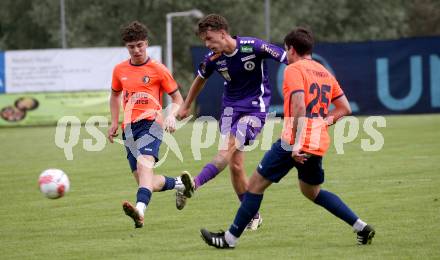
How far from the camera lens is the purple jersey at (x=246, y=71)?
9.69 m

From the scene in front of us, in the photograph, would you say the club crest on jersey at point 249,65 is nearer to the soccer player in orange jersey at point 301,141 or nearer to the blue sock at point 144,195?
the soccer player in orange jersey at point 301,141

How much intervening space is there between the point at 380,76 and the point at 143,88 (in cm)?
1991

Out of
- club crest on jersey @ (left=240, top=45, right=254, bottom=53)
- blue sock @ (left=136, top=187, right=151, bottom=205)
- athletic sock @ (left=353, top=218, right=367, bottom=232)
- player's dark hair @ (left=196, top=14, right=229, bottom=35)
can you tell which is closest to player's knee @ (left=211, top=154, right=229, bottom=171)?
blue sock @ (left=136, top=187, right=151, bottom=205)

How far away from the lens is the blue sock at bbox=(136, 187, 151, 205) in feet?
31.6

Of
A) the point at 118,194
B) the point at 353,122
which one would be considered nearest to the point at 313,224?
the point at 118,194

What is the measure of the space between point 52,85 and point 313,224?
21189mm

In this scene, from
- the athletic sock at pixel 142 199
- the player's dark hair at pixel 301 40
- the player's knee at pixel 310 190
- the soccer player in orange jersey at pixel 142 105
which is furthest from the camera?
the soccer player in orange jersey at pixel 142 105

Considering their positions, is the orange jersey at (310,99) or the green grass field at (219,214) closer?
the orange jersey at (310,99)

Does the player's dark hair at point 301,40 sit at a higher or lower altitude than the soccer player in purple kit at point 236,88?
higher

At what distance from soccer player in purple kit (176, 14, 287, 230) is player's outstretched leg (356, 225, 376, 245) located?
1.50 metres

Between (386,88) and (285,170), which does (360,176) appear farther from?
(386,88)

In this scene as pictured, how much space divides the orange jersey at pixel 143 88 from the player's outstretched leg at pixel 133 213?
3.99 ft

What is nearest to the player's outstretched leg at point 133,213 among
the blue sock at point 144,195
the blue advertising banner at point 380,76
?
the blue sock at point 144,195

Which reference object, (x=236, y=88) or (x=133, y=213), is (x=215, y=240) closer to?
(x=133, y=213)
